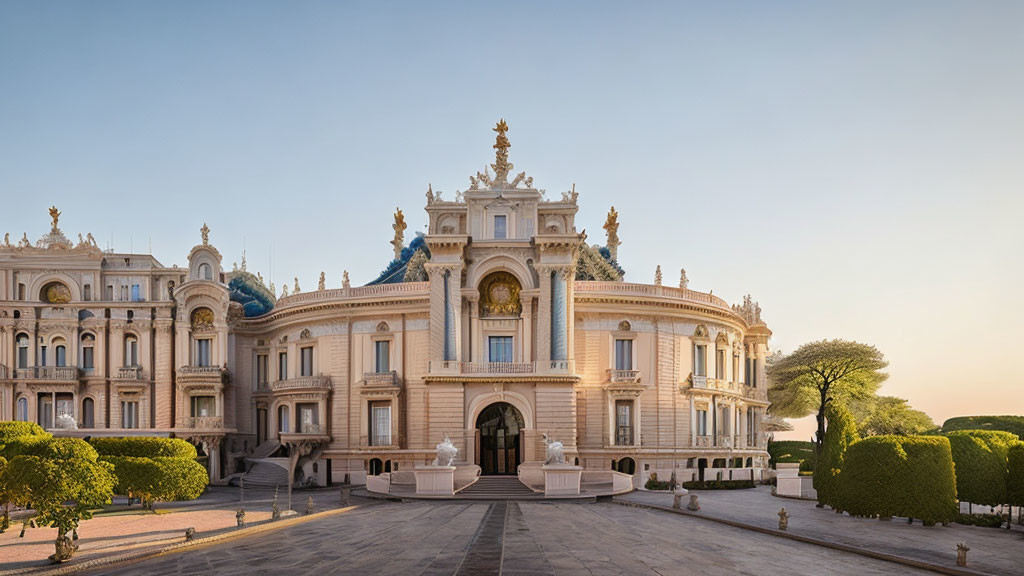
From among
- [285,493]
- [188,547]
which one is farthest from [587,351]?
[188,547]

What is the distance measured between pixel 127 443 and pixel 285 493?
11515 mm

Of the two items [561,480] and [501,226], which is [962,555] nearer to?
[561,480]

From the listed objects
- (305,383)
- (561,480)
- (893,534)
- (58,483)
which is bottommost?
(561,480)

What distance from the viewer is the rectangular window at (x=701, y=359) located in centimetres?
5659

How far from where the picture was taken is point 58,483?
957 inches

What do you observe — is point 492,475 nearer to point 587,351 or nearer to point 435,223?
point 587,351

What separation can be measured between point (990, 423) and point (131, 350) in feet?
231

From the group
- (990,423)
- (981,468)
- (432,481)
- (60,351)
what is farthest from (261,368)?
(990,423)

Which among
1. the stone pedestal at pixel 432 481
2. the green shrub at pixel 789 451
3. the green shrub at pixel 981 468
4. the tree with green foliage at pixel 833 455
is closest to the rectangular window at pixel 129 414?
the stone pedestal at pixel 432 481

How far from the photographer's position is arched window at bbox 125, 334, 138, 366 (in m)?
57.8

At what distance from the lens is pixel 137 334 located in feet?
189

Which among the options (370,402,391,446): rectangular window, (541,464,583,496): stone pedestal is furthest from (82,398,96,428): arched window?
(541,464,583,496): stone pedestal

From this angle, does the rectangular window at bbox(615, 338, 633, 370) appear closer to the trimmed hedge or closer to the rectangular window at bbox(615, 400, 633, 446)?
the rectangular window at bbox(615, 400, 633, 446)

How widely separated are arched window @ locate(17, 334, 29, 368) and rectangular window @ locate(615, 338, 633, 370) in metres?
40.8
